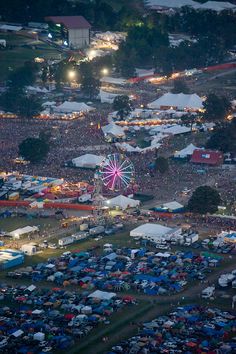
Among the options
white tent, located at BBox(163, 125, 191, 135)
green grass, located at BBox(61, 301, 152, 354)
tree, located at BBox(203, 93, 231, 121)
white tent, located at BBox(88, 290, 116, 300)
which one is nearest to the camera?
green grass, located at BBox(61, 301, 152, 354)

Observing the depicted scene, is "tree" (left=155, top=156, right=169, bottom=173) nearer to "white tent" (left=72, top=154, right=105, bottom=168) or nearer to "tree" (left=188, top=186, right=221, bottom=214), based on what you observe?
"white tent" (left=72, top=154, right=105, bottom=168)

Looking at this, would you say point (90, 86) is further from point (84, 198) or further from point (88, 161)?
point (84, 198)

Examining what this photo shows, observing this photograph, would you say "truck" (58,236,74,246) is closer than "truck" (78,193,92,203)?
Yes

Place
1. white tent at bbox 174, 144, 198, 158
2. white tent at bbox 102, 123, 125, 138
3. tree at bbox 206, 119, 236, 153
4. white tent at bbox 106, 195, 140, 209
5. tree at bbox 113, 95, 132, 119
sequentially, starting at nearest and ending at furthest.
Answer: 1. white tent at bbox 106, 195, 140, 209
2. white tent at bbox 174, 144, 198, 158
3. tree at bbox 206, 119, 236, 153
4. white tent at bbox 102, 123, 125, 138
5. tree at bbox 113, 95, 132, 119

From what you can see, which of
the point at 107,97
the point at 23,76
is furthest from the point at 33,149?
the point at 23,76

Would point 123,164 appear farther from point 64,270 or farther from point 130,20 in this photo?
point 130,20

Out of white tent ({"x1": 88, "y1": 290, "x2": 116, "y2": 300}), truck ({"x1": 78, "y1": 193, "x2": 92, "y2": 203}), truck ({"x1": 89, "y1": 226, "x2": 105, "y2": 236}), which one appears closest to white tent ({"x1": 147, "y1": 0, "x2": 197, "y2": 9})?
truck ({"x1": 78, "y1": 193, "x2": 92, "y2": 203})
